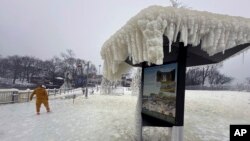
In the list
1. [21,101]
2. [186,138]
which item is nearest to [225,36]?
[186,138]

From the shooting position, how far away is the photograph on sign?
5.79 metres

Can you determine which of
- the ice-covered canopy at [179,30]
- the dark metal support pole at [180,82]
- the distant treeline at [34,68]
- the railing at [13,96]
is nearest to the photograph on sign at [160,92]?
the dark metal support pole at [180,82]

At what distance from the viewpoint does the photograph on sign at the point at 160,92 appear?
19.0ft

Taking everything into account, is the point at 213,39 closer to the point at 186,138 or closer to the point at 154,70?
the point at 154,70

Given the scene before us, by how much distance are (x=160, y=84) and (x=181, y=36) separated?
1.98 metres

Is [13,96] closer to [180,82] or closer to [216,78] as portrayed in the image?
[180,82]

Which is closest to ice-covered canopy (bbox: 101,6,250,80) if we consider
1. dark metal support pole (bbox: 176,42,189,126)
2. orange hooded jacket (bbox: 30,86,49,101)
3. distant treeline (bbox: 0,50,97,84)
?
dark metal support pole (bbox: 176,42,189,126)

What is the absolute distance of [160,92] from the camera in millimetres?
6551

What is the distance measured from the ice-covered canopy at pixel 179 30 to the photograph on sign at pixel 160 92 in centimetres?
95

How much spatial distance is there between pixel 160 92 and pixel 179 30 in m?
2.10

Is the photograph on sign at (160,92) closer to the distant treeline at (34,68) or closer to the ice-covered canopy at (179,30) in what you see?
the ice-covered canopy at (179,30)

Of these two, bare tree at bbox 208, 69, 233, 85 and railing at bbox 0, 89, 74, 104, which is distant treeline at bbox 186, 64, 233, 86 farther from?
railing at bbox 0, 89, 74, 104

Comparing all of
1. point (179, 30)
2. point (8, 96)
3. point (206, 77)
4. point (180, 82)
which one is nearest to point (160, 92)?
point (180, 82)

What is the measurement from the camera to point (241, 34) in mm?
5195
